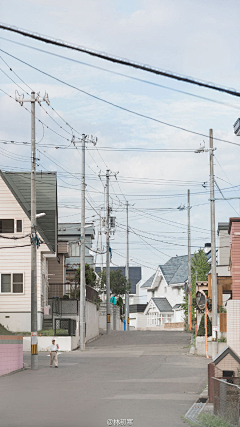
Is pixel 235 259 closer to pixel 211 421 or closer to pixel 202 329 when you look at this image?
pixel 202 329

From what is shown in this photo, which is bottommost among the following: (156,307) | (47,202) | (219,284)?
(156,307)

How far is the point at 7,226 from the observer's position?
41000 mm

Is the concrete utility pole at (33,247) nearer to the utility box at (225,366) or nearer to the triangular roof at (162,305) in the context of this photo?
the utility box at (225,366)

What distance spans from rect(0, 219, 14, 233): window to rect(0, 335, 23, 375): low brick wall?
14462 mm

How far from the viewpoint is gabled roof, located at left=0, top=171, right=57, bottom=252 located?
43.7 metres

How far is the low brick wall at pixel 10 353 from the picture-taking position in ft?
82.5

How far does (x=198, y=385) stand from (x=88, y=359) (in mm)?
12154

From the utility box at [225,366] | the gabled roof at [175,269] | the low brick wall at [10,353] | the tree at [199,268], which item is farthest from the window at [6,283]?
the gabled roof at [175,269]

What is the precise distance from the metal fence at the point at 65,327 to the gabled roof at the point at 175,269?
41.1 m

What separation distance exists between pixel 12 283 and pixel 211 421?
29.2m

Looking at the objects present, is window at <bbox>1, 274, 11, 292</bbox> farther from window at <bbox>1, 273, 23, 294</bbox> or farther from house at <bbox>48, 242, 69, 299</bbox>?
house at <bbox>48, 242, 69, 299</bbox>

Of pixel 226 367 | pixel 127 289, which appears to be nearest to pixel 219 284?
pixel 226 367

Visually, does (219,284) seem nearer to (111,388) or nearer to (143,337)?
(143,337)

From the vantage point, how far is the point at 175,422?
13.0 m
